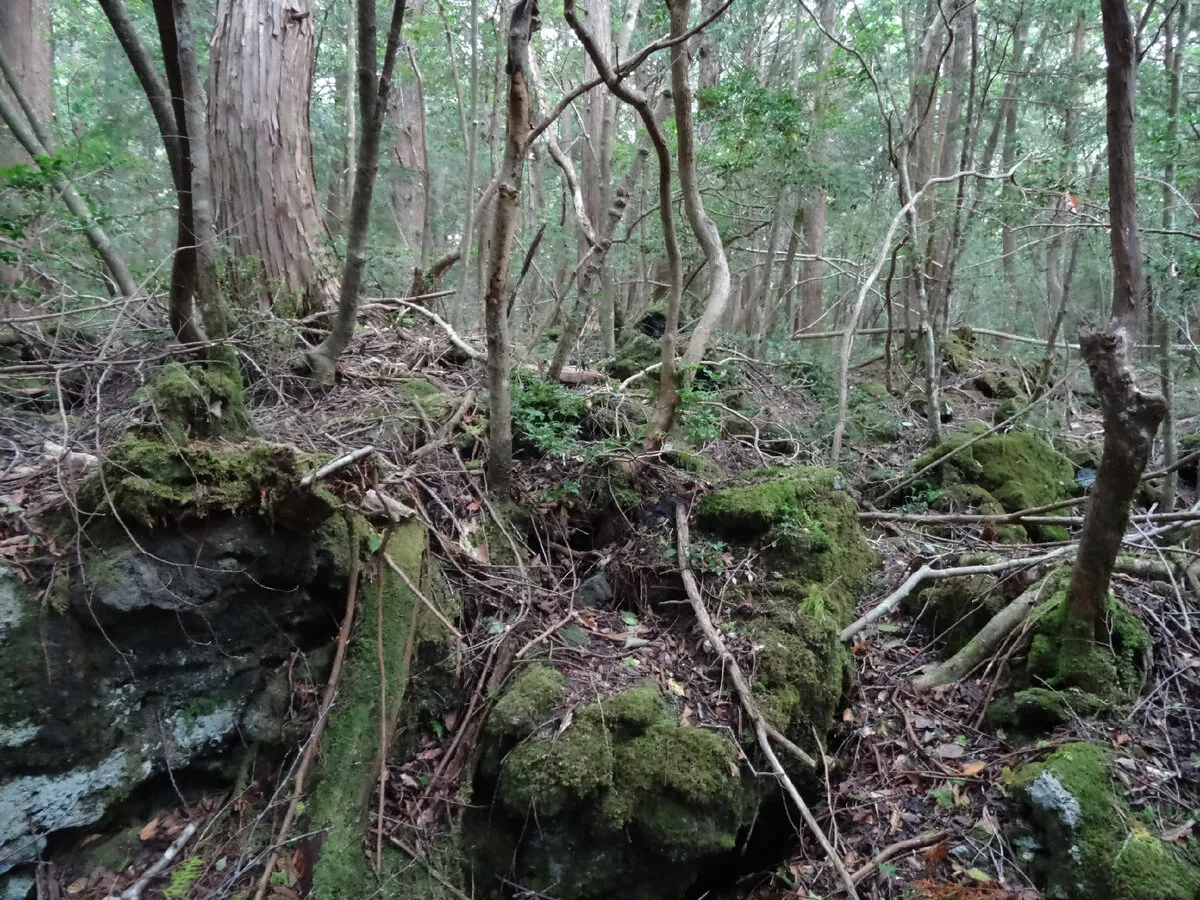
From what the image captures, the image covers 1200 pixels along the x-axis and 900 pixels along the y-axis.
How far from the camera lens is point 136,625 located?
113 inches

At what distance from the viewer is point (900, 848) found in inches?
120

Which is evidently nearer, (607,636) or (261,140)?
(607,636)

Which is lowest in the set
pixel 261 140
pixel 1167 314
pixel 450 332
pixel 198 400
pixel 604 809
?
pixel 604 809

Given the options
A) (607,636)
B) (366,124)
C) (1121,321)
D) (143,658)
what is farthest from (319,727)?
(1121,321)

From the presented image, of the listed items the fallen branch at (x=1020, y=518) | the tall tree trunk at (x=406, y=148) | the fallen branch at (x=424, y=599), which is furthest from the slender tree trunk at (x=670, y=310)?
the tall tree trunk at (x=406, y=148)

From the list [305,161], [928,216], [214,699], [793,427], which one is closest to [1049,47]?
[928,216]

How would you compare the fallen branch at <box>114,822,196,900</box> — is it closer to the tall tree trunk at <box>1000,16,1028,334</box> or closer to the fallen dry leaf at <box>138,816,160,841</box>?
the fallen dry leaf at <box>138,816,160,841</box>

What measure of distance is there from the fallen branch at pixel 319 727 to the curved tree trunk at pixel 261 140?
9.53 ft

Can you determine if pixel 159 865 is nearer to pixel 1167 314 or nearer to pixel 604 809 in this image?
pixel 604 809

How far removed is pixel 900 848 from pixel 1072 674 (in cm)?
126

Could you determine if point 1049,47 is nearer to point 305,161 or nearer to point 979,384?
point 979,384

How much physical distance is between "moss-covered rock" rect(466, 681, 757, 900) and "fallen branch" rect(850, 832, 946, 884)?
54cm

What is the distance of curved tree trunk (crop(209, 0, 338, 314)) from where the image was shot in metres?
5.24

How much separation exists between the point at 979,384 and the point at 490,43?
9494 mm
